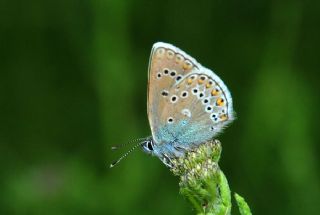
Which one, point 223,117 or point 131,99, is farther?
point 131,99

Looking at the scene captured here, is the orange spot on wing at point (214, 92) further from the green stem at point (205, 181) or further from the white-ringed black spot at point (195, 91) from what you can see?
the green stem at point (205, 181)

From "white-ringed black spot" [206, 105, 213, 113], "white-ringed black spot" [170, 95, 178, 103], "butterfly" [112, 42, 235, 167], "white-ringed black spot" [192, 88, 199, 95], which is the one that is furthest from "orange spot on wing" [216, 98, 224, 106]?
"white-ringed black spot" [170, 95, 178, 103]

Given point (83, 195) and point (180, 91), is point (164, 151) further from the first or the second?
point (83, 195)

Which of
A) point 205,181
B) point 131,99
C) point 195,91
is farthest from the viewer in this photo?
point 131,99

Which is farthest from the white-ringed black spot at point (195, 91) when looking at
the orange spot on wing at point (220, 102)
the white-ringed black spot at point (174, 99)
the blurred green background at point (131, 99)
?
the blurred green background at point (131, 99)

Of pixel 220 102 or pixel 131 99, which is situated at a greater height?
pixel 220 102

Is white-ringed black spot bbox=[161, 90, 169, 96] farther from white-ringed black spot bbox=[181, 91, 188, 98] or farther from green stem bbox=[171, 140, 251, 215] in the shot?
green stem bbox=[171, 140, 251, 215]

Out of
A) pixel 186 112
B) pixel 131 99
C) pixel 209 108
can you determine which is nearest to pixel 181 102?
pixel 186 112

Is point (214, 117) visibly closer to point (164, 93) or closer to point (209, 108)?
point (209, 108)
